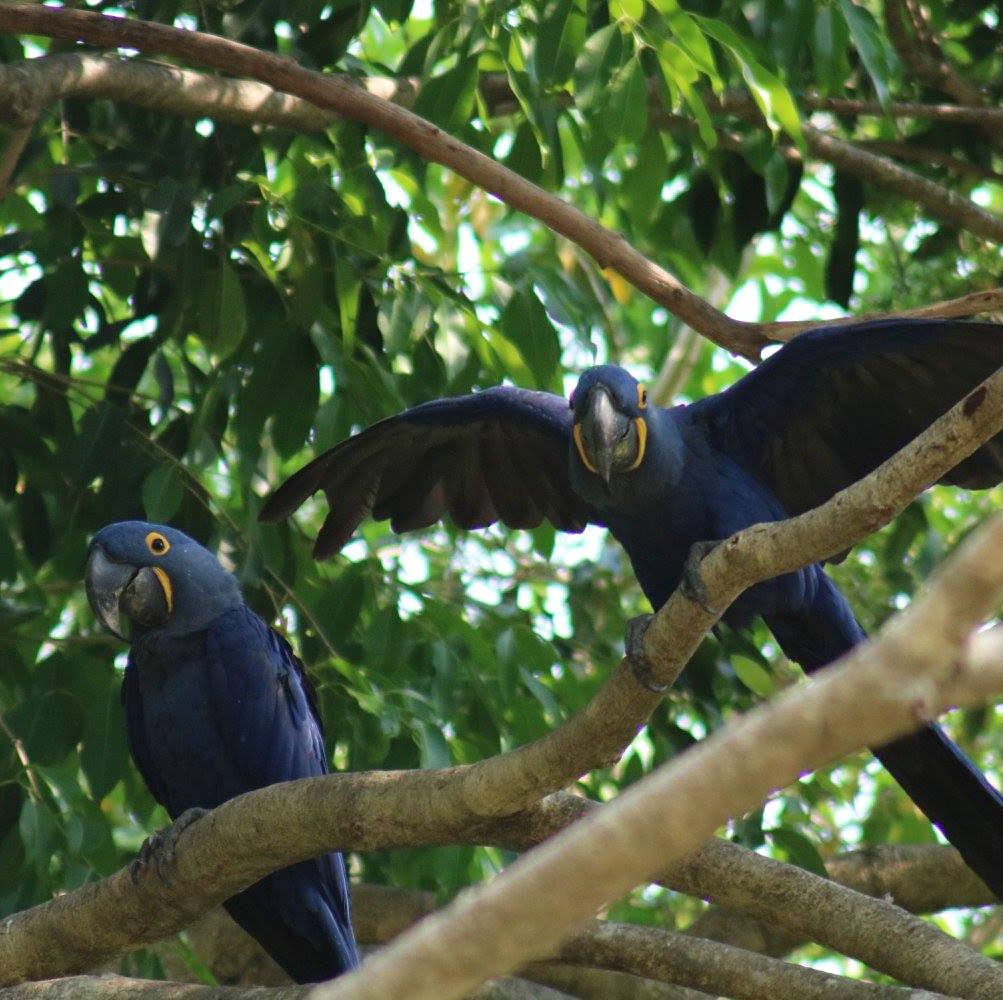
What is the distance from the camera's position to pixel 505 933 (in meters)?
1.30

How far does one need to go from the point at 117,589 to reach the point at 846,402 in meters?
1.97

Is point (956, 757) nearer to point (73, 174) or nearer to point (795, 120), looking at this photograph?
point (795, 120)

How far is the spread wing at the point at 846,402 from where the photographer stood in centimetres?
357

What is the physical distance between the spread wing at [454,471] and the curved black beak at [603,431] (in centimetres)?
39

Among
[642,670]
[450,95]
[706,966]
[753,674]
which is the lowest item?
[706,966]

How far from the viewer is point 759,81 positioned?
11.5 ft

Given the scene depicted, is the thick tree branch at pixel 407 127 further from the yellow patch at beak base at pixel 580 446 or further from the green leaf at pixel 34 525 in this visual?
the green leaf at pixel 34 525

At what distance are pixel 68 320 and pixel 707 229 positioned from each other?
2.04 m

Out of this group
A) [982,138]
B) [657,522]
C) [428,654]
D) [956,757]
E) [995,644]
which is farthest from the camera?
[982,138]

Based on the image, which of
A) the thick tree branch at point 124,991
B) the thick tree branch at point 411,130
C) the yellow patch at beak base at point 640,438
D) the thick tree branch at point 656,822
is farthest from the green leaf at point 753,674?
the thick tree branch at point 656,822

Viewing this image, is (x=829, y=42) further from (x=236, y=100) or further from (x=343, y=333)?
(x=236, y=100)

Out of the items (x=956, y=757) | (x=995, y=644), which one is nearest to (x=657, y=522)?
(x=956, y=757)

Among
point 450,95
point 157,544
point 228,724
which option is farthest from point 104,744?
point 450,95

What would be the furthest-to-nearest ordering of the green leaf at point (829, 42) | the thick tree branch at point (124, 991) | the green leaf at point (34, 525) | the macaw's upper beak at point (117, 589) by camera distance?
the green leaf at point (34, 525)
the macaw's upper beak at point (117, 589)
the green leaf at point (829, 42)
the thick tree branch at point (124, 991)
